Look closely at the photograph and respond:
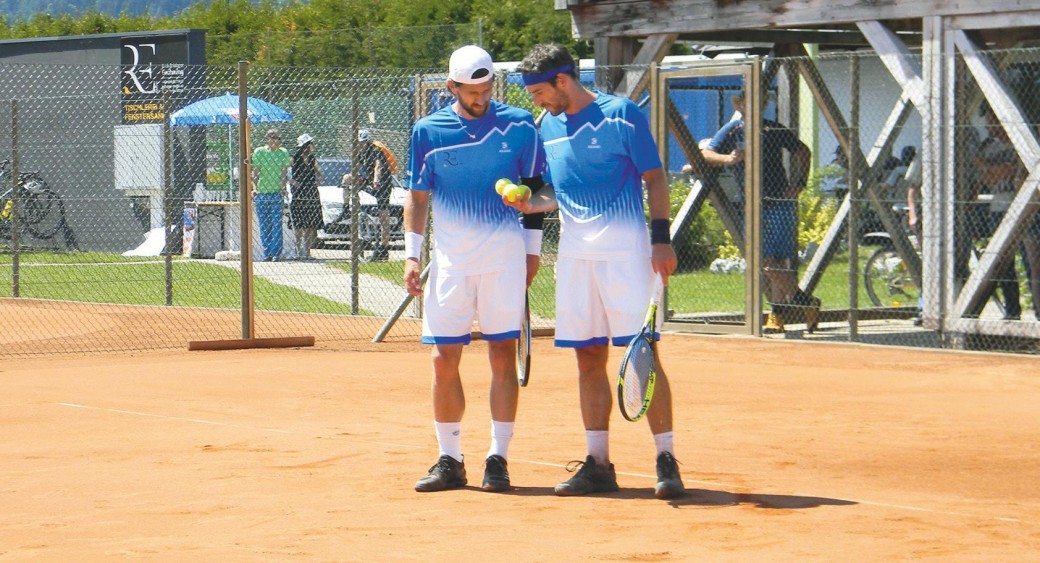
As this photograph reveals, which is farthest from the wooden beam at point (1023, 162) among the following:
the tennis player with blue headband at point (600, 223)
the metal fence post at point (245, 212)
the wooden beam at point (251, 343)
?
the tennis player with blue headband at point (600, 223)

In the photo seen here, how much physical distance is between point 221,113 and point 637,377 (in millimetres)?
19958

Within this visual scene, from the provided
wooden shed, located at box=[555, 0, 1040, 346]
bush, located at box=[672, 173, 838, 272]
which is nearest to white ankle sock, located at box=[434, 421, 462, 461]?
wooden shed, located at box=[555, 0, 1040, 346]

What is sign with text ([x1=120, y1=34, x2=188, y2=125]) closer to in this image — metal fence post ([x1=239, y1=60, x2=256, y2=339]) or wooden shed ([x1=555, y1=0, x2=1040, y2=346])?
wooden shed ([x1=555, y1=0, x2=1040, y2=346])

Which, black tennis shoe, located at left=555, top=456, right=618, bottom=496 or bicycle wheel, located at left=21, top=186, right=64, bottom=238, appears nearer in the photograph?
black tennis shoe, located at left=555, top=456, right=618, bottom=496

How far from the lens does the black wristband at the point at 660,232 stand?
7414mm

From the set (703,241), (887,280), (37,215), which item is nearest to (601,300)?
(887,280)

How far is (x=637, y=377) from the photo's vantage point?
719 cm

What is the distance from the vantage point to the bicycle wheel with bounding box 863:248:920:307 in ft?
56.3

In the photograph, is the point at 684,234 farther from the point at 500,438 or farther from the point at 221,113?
the point at 221,113

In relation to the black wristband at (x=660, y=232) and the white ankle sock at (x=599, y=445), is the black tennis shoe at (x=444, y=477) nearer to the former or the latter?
the white ankle sock at (x=599, y=445)

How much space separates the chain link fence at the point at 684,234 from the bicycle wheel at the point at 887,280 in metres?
0.02

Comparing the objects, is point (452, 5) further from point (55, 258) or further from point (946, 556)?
point (946, 556)

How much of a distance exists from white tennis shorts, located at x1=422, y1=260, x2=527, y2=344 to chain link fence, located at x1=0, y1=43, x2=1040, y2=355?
6.38m

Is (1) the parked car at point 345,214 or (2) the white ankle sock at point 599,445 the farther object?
(1) the parked car at point 345,214
